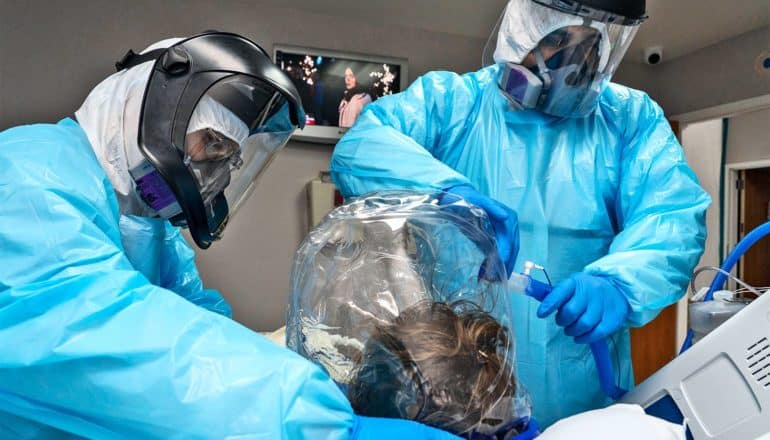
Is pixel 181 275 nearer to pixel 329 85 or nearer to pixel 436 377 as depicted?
pixel 436 377

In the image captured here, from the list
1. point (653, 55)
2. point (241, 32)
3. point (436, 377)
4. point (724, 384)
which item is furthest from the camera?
point (653, 55)

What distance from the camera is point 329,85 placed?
2863 mm

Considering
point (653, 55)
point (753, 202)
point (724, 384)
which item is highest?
point (653, 55)

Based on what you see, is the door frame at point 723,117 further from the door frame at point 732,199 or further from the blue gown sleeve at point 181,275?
the blue gown sleeve at point 181,275

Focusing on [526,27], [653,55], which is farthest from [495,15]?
[526,27]

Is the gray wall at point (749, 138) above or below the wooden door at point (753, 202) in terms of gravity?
above

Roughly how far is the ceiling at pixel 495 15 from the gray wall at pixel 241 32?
7 centimetres

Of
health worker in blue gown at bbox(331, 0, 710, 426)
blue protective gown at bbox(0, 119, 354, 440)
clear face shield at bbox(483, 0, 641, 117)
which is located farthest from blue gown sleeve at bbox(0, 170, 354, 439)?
clear face shield at bbox(483, 0, 641, 117)

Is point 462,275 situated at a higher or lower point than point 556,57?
lower

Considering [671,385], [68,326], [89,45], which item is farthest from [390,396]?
[89,45]

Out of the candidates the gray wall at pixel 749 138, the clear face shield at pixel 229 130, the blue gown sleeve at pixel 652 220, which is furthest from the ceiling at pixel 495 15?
the clear face shield at pixel 229 130

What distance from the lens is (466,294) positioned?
0.90 metres

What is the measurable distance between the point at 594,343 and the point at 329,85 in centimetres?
222

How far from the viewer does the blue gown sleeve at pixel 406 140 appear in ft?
3.42
